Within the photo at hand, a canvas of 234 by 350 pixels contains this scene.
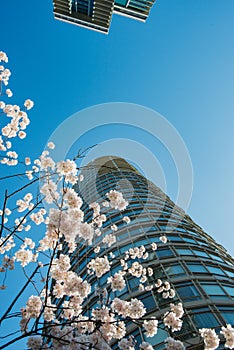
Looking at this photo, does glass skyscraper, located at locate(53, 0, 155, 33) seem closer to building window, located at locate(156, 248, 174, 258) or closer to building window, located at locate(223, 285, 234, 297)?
building window, located at locate(156, 248, 174, 258)

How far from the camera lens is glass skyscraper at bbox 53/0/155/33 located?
1737 inches

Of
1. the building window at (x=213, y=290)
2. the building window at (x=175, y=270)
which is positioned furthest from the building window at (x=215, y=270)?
the building window at (x=175, y=270)

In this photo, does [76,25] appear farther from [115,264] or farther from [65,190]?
[65,190]

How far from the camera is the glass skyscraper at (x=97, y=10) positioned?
44125 mm

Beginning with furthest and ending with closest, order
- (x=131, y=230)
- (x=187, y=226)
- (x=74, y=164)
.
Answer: (x=187, y=226), (x=131, y=230), (x=74, y=164)

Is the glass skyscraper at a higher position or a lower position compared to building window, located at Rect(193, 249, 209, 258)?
higher

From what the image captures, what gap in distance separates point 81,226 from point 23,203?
2.67 metres

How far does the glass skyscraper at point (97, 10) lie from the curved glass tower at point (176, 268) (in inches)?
1258

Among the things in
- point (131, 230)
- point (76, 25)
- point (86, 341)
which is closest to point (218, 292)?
point (131, 230)

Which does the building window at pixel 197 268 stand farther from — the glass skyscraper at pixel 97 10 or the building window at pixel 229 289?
the glass skyscraper at pixel 97 10

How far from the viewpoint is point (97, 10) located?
147 ft

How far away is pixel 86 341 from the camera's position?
4.10m

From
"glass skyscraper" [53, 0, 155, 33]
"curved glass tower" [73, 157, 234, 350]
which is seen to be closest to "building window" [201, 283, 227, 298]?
"curved glass tower" [73, 157, 234, 350]

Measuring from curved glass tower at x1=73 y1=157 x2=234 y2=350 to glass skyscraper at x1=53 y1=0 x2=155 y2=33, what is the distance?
32.0m
